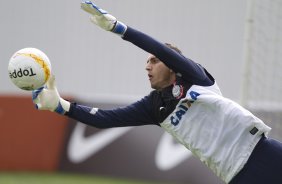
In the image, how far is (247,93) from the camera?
7816 mm

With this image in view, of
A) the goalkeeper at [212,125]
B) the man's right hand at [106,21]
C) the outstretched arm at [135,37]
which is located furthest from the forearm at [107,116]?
the man's right hand at [106,21]

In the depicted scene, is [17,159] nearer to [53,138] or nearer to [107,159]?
[53,138]

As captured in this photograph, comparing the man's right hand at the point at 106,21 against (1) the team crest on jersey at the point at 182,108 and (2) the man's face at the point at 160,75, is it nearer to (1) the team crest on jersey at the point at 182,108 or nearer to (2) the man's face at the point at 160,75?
(2) the man's face at the point at 160,75

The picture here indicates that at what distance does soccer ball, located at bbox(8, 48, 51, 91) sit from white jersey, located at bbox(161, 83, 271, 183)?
116cm

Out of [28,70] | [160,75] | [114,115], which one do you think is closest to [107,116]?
[114,115]

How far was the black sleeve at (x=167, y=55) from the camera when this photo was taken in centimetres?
519

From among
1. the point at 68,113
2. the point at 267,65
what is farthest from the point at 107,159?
the point at 68,113

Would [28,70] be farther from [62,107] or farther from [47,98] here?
[62,107]

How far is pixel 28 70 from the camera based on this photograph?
5543mm

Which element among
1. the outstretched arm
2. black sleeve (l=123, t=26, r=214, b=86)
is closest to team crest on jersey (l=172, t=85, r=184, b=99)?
black sleeve (l=123, t=26, r=214, b=86)

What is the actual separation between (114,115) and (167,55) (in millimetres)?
1002

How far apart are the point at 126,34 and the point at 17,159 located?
6.54 m

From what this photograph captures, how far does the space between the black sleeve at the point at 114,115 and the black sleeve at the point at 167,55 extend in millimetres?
629

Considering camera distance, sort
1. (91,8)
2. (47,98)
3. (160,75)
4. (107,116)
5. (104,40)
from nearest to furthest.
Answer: (91,8)
(160,75)
(47,98)
(107,116)
(104,40)
